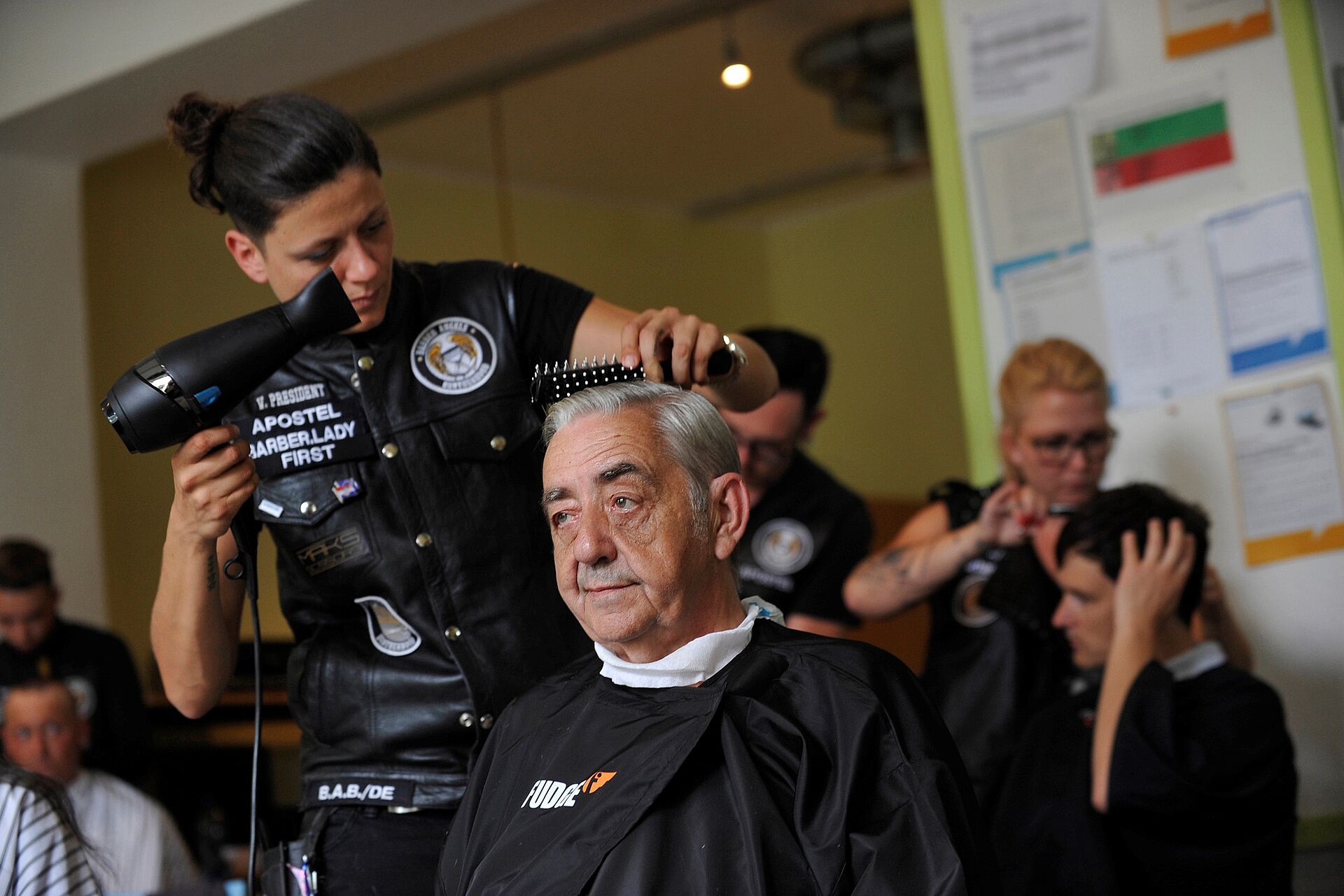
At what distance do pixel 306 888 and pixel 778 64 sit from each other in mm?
4585

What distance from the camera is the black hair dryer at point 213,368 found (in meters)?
1.57

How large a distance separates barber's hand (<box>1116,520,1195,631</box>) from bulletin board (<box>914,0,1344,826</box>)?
0.46 m

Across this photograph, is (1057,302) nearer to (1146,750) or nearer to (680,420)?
(1146,750)

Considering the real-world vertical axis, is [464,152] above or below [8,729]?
above

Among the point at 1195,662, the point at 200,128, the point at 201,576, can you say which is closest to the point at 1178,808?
the point at 1195,662

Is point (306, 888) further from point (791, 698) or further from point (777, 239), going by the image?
point (777, 239)

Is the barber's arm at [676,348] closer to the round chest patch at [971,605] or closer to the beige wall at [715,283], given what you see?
the round chest patch at [971,605]

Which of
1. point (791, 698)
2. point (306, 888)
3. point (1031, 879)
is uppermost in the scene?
point (791, 698)

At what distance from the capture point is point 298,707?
186 centimetres

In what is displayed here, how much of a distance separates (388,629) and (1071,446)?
148cm

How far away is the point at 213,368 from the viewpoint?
5.20ft

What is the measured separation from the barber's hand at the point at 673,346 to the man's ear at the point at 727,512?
14cm

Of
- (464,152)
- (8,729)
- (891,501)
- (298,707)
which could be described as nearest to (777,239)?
(891,501)

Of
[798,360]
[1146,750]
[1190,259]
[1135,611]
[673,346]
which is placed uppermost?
[1190,259]
